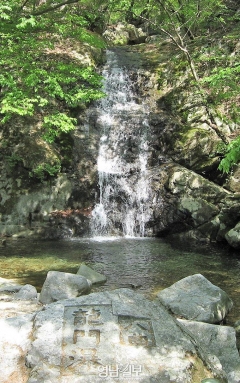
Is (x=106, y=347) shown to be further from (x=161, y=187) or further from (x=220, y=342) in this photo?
(x=161, y=187)

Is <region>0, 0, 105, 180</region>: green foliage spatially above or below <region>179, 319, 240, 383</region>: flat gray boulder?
above

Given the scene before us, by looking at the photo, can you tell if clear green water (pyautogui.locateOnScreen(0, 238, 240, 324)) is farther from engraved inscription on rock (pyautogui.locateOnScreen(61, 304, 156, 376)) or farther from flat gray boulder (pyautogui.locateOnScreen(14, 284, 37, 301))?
engraved inscription on rock (pyautogui.locateOnScreen(61, 304, 156, 376))

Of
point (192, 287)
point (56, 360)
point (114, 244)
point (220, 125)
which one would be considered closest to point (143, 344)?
point (56, 360)

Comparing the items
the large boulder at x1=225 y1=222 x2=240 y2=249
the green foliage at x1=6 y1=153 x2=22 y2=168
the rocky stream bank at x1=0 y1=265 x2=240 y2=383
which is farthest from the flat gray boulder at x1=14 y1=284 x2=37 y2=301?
the green foliage at x1=6 y1=153 x2=22 y2=168

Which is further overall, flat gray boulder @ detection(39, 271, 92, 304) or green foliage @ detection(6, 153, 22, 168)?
green foliage @ detection(6, 153, 22, 168)

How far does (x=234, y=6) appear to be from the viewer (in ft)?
67.8

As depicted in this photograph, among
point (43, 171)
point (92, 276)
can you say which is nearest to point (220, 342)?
point (92, 276)

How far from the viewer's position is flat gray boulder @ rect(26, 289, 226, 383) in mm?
2877

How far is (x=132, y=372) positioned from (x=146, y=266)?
608 cm

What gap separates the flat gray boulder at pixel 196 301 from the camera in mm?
5375

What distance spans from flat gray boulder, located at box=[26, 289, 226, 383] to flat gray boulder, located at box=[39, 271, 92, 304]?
2.17m

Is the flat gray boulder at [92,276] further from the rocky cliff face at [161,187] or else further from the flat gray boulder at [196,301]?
the rocky cliff face at [161,187]

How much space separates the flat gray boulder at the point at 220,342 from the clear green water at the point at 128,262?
1.30 metres

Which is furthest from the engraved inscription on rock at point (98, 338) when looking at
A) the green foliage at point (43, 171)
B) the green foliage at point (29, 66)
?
the green foliage at point (43, 171)
